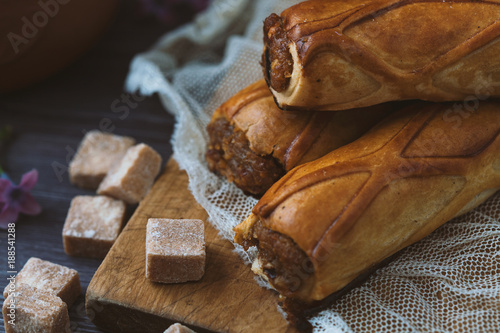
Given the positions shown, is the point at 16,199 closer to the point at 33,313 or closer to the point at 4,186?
the point at 4,186

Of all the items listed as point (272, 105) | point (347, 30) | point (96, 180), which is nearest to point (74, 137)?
point (96, 180)

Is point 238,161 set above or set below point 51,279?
above

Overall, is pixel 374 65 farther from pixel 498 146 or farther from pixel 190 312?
pixel 190 312

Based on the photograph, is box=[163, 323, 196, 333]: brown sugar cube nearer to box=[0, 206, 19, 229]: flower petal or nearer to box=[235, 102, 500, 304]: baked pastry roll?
box=[235, 102, 500, 304]: baked pastry roll

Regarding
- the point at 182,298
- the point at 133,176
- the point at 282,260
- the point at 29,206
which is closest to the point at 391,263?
the point at 282,260

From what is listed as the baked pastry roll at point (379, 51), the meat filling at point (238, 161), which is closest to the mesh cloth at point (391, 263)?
the meat filling at point (238, 161)

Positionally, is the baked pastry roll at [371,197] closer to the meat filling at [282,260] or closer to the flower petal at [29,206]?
the meat filling at [282,260]

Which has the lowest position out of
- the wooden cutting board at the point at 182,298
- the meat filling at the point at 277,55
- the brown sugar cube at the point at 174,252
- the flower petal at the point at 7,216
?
the wooden cutting board at the point at 182,298
